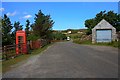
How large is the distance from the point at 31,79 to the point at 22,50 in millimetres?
16628

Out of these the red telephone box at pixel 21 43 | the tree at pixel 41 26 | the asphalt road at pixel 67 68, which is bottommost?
the asphalt road at pixel 67 68

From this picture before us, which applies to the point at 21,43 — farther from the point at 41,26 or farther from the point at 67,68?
the point at 41,26

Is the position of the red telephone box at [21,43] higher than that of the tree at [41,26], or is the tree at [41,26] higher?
the tree at [41,26]

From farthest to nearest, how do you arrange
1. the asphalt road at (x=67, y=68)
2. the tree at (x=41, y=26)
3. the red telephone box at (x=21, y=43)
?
the tree at (x=41, y=26) → the red telephone box at (x=21, y=43) → the asphalt road at (x=67, y=68)

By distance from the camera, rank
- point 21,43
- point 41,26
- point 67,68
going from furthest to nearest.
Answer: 1. point 41,26
2. point 21,43
3. point 67,68

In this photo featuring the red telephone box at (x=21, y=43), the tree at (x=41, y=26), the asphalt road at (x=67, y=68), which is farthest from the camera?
the tree at (x=41, y=26)

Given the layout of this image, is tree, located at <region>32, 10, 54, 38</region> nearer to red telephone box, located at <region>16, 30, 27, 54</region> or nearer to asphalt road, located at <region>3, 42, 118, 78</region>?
red telephone box, located at <region>16, 30, 27, 54</region>

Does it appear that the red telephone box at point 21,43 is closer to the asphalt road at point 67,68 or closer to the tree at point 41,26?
the asphalt road at point 67,68

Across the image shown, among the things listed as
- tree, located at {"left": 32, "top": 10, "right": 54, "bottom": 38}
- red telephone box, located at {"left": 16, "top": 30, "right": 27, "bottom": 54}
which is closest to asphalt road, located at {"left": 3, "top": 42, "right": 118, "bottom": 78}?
red telephone box, located at {"left": 16, "top": 30, "right": 27, "bottom": 54}

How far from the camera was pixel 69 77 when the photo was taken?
10.6 metres

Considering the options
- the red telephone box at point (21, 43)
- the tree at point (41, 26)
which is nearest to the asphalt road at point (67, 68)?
the red telephone box at point (21, 43)

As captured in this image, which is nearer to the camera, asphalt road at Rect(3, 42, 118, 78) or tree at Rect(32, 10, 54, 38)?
asphalt road at Rect(3, 42, 118, 78)

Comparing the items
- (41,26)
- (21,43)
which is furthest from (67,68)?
(41,26)

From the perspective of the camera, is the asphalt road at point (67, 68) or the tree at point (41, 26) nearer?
the asphalt road at point (67, 68)
